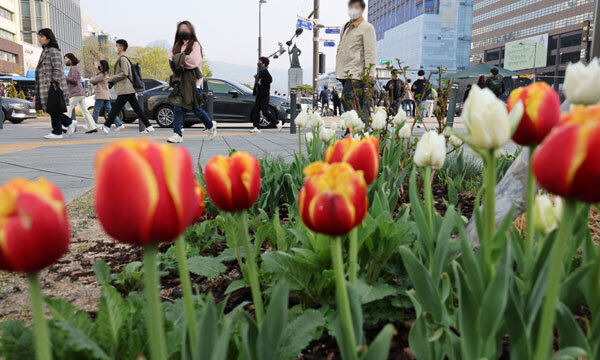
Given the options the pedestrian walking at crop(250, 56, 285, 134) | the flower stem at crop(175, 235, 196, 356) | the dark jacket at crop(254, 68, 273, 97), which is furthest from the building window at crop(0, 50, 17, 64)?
the flower stem at crop(175, 235, 196, 356)

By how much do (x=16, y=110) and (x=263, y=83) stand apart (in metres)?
11.1

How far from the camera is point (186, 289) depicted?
2.54 ft

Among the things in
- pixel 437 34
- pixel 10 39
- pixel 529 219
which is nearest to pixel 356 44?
pixel 529 219

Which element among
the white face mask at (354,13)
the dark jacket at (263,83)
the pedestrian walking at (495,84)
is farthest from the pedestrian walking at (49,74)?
the pedestrian walking at (495,84)

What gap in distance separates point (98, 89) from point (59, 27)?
97.9 metres

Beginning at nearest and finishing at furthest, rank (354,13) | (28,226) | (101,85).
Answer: (28,226), (354,13), (101,85)

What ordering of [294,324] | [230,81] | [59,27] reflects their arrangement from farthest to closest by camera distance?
1. [59,27]
2. [230,81]
3. [294,324]

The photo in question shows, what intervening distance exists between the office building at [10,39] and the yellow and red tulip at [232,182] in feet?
237

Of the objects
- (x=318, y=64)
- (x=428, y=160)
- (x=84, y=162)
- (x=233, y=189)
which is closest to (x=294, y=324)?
(x=233, y=189)

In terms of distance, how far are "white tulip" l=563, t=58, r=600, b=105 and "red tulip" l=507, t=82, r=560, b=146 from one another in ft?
0.37

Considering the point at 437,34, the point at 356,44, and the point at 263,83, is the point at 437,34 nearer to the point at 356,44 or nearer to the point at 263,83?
the point at 263,83

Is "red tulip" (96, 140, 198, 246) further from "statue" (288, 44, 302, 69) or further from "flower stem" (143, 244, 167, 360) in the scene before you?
"statue" (288, 44, 302, 69)

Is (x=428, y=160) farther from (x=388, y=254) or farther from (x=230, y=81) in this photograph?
(x=230, y=81)

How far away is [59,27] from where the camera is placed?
95.3 m
